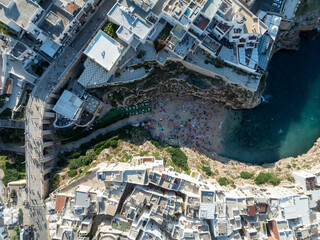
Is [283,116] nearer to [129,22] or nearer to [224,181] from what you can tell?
[224,181]

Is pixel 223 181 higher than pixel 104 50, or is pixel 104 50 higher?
pixel 104 50

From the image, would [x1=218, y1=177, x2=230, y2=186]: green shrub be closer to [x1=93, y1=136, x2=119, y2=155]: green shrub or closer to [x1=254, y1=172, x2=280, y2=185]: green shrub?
[x1=254, y1=172, x2=280, y2=185]: green shrub

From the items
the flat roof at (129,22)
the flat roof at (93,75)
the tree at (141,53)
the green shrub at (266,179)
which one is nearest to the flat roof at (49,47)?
the flat roof at (93,75)

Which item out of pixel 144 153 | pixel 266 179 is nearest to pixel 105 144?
pixel 144 153

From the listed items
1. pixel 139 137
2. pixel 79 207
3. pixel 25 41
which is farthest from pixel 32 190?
pixel 25 41

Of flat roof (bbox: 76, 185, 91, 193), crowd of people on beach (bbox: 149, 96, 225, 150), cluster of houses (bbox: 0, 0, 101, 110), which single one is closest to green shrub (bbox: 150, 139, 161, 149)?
crowd of people on beach (bbox: 149, 96, 225, 150)

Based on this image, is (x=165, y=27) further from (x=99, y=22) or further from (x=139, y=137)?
(x=139, y=137)
